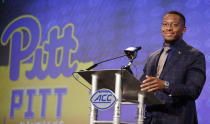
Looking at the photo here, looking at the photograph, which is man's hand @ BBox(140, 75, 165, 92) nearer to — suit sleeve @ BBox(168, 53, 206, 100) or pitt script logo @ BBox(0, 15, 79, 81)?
suit sleeve @ BBox(168, 53, 206, 100)

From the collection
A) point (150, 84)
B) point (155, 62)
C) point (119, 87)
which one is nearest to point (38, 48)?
point (155, 62)

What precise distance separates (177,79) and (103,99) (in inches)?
22.5

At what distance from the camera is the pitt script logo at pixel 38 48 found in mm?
4621

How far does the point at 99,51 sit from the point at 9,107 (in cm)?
163

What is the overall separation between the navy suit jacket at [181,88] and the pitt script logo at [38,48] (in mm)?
2193

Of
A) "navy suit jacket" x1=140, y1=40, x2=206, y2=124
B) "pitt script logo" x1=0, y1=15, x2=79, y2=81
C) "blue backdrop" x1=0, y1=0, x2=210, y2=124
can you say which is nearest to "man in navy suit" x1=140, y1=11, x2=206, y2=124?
"navy suit jacket" x1=140, y1=40, x2=206, y2=124

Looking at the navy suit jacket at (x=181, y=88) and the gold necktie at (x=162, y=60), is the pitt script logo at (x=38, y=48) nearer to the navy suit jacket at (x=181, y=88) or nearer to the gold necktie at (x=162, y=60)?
the gold necktie at (x=162, y=60)

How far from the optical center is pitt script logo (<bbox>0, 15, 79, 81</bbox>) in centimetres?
462

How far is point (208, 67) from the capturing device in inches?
138

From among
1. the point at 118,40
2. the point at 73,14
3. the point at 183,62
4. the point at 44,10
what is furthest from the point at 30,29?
the point at 183,62

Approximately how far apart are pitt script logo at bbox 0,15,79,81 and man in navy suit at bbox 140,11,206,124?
2.11 m

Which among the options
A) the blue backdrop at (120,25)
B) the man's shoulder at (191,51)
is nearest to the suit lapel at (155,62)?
the man's shoulder at (191,51)

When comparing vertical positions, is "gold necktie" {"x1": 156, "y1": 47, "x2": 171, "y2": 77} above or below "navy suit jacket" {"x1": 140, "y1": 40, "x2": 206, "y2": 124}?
above

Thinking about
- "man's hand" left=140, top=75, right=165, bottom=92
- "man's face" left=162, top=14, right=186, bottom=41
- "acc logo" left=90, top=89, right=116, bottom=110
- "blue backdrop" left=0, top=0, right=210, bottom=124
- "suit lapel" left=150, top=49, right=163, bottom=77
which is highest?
"blue backdrop" left=0, top=0, right=210, bottom=124
